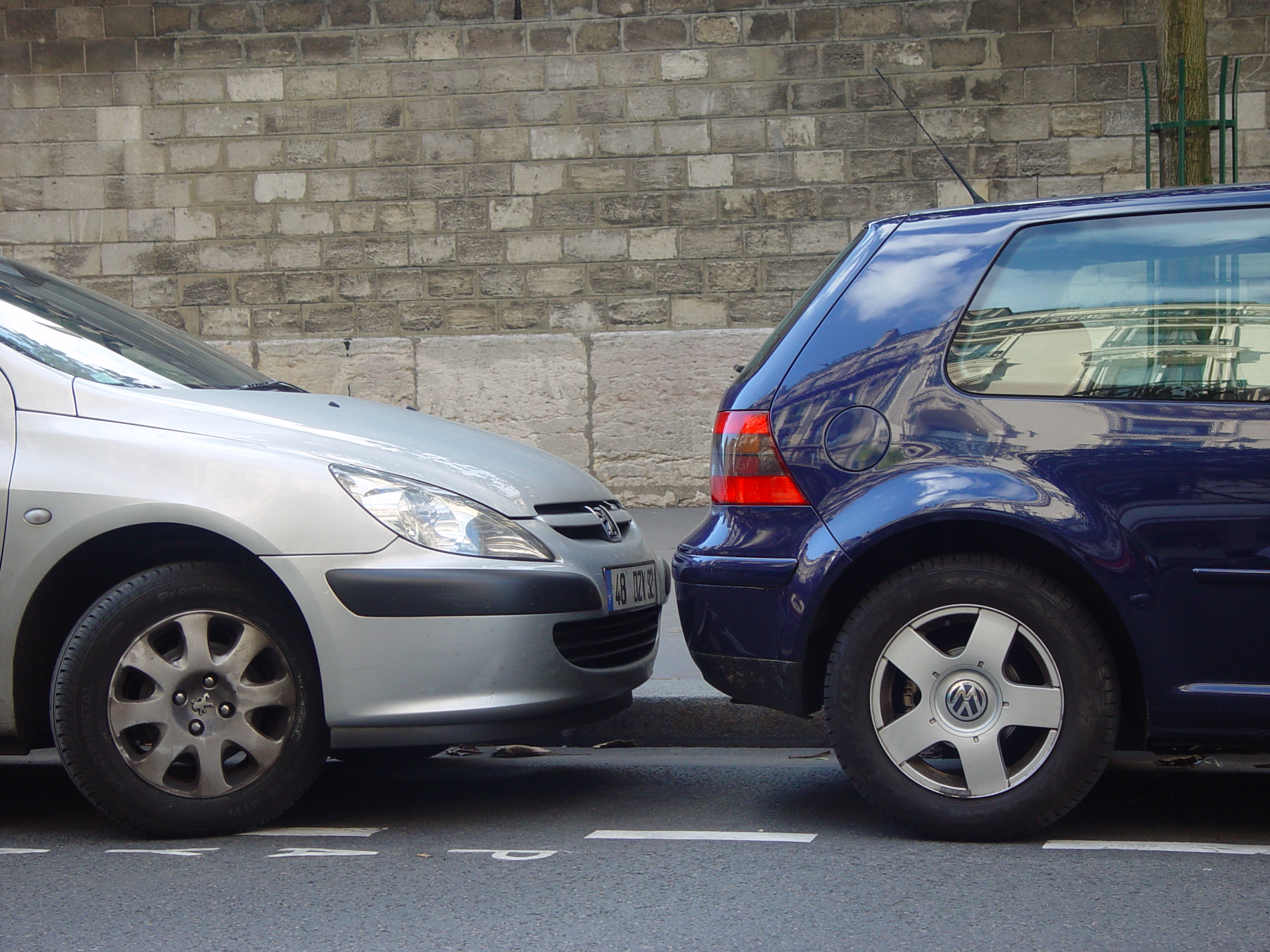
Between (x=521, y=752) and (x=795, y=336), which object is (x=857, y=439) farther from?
(x=521, y=752)

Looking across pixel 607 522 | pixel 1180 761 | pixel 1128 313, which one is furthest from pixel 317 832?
pixel 1180 761

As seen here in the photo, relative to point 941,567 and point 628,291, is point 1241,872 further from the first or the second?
point 628,291

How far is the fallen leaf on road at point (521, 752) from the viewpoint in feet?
16.0

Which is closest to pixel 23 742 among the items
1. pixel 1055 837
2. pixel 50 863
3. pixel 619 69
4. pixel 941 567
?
pixel 50 863

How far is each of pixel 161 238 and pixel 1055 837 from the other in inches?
344

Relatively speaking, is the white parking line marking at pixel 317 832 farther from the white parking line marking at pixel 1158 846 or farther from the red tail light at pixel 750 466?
the white parking line marking at pixel 1158 846

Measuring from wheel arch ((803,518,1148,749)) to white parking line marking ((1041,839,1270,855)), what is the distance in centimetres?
24

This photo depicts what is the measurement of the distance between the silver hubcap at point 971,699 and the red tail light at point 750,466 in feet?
1.55

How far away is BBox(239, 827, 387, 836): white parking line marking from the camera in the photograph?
361 centimetres

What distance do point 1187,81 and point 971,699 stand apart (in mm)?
4150

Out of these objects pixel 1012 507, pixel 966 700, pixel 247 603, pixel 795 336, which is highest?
pixel 795 336

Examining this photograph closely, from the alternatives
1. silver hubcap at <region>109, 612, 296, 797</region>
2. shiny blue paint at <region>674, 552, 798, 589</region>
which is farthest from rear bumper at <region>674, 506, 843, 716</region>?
silver hubcap at <region>109, 612, 296, 797</region>

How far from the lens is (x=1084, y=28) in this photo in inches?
383

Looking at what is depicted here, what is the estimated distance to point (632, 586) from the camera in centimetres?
395
